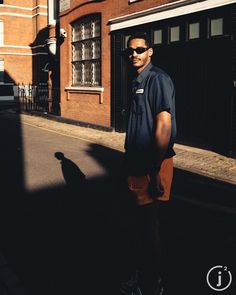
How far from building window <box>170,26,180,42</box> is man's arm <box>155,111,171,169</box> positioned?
8.11 meters

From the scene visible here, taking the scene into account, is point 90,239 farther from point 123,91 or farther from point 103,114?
point 103,114

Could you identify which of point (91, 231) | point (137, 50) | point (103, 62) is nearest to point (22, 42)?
point (103, 62)

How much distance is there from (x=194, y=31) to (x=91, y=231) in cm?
697

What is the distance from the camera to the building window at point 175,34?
10336 millimetres

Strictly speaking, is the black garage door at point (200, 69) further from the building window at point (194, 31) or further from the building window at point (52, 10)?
the building window at point (52, 10)

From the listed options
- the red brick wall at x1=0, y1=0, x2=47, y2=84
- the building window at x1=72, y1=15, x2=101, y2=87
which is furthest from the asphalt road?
the red brick wall at x1=0, y1=0, x2=47, y2=84

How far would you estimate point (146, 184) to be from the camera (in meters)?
2.97

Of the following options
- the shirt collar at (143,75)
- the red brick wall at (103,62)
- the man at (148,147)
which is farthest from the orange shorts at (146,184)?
the red brick wall at (103,62)

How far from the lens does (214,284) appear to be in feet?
10.7

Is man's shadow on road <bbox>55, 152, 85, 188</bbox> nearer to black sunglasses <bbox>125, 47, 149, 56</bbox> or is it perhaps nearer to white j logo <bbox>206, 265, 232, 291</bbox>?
white j logo <bbox>206, 265, 232, 291</bbox>

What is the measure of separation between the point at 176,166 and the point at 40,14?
105ft

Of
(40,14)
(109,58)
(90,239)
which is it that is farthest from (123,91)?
(40,14)

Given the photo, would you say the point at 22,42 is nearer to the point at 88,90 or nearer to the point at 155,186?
the point at 88,90

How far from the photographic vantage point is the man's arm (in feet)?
9.12
